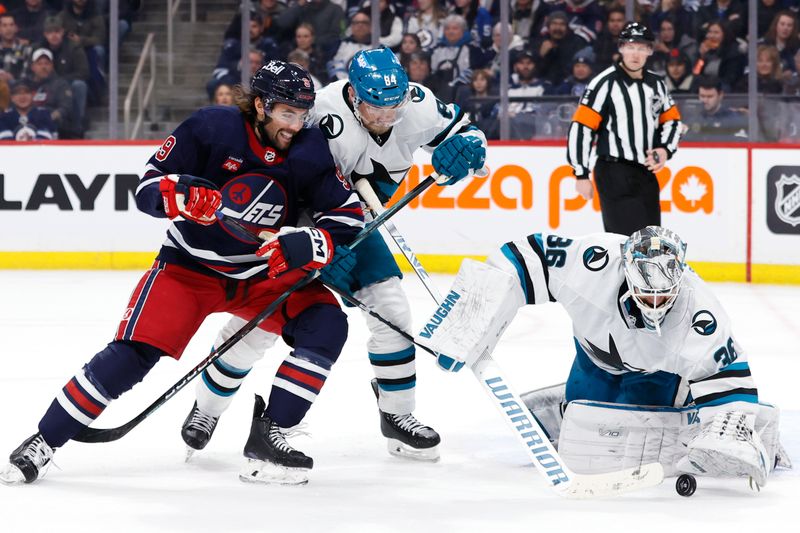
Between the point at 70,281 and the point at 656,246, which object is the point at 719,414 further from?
the point at 70,281

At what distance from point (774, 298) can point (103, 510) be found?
14.2ft

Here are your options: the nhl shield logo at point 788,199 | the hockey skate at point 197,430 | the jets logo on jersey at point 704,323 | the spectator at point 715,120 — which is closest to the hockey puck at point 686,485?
the jets logo on jersey at point 704,323

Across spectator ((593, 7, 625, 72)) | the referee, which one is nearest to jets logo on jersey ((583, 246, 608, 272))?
the referee

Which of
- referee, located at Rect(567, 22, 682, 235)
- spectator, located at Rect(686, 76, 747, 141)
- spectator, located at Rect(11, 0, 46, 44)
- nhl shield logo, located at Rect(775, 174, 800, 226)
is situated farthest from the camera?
spectator, located at Rect(11, 0, 46, 44)

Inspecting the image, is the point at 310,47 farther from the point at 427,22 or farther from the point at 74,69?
the point at 74,69

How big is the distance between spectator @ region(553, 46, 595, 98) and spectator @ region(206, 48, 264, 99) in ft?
5.58

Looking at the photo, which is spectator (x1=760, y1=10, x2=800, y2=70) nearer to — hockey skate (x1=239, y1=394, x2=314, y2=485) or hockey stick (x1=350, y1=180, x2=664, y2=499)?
hockey stick (x1=350, y1=180, x2=664, y2=499)

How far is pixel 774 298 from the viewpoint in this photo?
6.35m

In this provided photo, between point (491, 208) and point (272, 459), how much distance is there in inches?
166

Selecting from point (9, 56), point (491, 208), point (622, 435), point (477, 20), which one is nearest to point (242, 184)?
point (622, 435)

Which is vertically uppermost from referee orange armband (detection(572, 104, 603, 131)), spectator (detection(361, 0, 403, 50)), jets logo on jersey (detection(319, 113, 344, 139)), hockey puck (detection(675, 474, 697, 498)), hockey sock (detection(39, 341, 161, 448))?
spectator (detection(361, 0, 403, 50))

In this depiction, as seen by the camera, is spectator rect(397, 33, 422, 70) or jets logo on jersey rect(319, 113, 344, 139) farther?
spectator rect(397, 33, 422, 70)

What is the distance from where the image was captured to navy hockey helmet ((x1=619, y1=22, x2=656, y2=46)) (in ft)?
16.4

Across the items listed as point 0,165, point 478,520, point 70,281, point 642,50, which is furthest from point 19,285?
point 478,520
